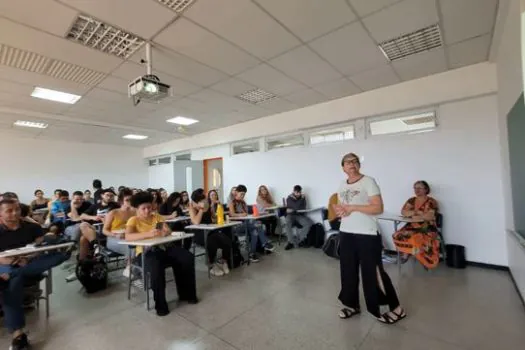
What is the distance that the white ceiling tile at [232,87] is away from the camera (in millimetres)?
4199

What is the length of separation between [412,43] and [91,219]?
535cm

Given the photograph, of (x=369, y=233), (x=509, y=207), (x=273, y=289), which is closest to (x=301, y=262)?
(x=273, y=289)

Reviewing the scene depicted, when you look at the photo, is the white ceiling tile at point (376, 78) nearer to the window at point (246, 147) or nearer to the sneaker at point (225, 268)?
the window at point (246, 147)

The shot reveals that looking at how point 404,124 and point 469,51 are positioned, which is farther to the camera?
point 404,124

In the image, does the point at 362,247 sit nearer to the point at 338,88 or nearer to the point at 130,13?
the point at 130,13

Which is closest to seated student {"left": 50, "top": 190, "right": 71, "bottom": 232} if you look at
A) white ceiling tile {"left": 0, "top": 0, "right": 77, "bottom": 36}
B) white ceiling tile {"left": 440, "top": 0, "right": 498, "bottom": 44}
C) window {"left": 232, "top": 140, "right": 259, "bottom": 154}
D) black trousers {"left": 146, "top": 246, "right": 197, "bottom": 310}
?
black trousers {"left": 146, "top": 246, "right": 197, "bottom": 310}

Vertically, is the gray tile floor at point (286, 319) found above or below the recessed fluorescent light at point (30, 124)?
below

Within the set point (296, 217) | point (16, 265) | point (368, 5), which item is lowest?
point (296, 217)

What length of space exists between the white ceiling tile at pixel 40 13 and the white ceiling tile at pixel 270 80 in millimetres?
2140

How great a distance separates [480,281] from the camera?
10.8 feet

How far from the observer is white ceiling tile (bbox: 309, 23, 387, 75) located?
2949mm

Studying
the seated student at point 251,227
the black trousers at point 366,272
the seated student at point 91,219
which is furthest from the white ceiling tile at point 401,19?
the seated student at point 91,219

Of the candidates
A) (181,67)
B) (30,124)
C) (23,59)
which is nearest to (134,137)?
(30,124)

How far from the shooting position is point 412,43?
3232 millimetres
